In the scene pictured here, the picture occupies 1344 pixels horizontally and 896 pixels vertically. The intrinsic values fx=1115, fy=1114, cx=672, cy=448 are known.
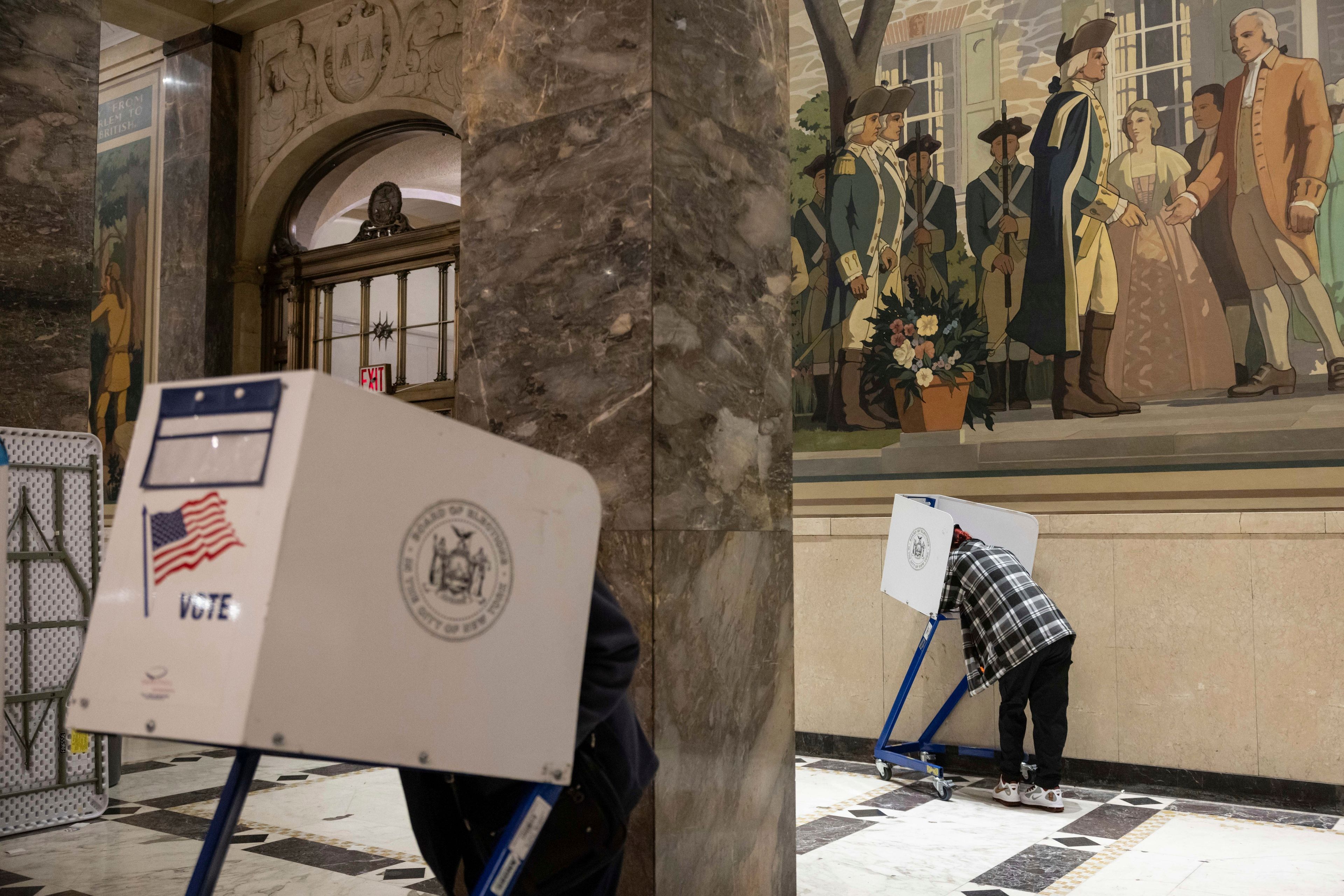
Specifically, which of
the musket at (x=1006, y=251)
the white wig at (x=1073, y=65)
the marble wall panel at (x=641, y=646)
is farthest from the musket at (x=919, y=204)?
the marble wall panel at (x=641, y=646)

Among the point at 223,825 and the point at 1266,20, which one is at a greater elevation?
the point at 1266,20

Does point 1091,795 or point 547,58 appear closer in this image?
point 547,58

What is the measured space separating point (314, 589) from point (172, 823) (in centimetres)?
419

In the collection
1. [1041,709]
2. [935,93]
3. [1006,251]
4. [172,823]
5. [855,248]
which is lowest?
[172,823]

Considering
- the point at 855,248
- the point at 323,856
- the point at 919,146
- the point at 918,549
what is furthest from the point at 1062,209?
the point at 323,856

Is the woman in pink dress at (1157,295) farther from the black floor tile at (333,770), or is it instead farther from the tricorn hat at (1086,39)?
the black floor tile at (333,770)

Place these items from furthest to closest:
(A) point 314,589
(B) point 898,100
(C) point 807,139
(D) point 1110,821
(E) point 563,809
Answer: (C) point 807,139
(B) point 898,100
(D) point 1110,821
(E) point 563,809
(A) point 314,589

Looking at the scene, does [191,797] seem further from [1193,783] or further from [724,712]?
[1193,783]

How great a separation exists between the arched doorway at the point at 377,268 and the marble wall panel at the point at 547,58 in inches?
179

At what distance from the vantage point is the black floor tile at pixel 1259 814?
5043 millimetres

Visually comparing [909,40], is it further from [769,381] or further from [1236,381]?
[769,381]

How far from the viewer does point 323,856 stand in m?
4.30

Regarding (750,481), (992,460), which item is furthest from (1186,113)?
(750,481)

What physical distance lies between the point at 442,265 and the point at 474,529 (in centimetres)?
704
